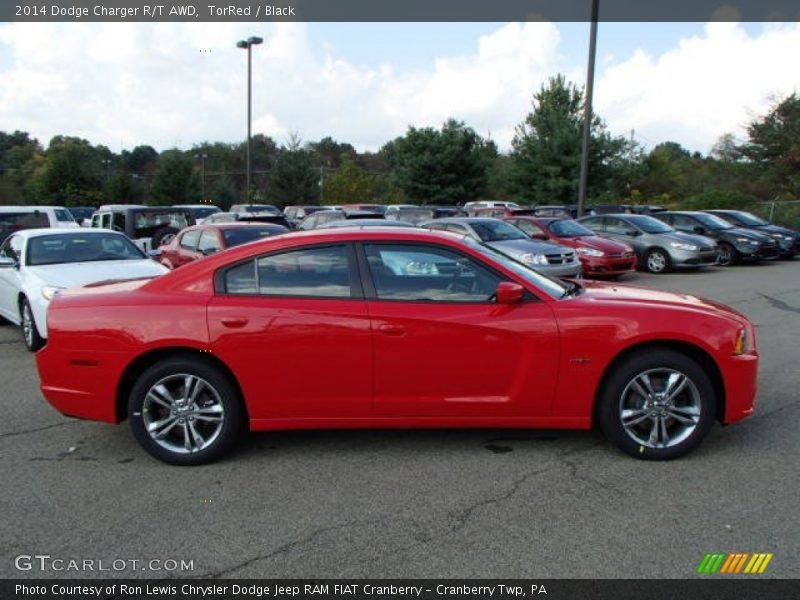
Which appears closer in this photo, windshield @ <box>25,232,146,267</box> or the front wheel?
the front wheel

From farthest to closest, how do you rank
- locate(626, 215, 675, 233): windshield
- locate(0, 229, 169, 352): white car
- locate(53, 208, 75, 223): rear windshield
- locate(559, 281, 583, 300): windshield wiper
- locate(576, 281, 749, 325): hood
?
1. locate(626, 215, 675, 233): windshield
2. locate(53, 208, 75, 223): rear windshield
3. locate(0, 229, 169, 352): white car
4. locate(559, 281, 583, 300): windshield wiper
5. locate(576, 281, 749, 325): hood

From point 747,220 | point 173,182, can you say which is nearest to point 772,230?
point 747,220

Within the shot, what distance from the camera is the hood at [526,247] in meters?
13.0

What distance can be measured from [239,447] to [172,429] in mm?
513

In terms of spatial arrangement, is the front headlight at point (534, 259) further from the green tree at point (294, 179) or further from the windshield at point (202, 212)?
the green tree at point (294, 179)

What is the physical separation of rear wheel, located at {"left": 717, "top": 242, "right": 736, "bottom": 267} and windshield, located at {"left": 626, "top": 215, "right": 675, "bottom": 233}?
76.4 inches

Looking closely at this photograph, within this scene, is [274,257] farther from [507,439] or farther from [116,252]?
[116,252]

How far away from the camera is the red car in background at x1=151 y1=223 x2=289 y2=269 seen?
10.9 metres

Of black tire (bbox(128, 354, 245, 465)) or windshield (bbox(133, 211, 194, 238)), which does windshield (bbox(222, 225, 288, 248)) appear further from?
black tire (bbox(128, 354, 245, 465))

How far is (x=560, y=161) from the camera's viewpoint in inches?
1377

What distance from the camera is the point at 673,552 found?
10.5 feet

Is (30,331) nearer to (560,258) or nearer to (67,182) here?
(560,258)

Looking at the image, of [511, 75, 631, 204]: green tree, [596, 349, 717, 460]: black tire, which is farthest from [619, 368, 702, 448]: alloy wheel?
[511, 75, 631, 204]: green tree
